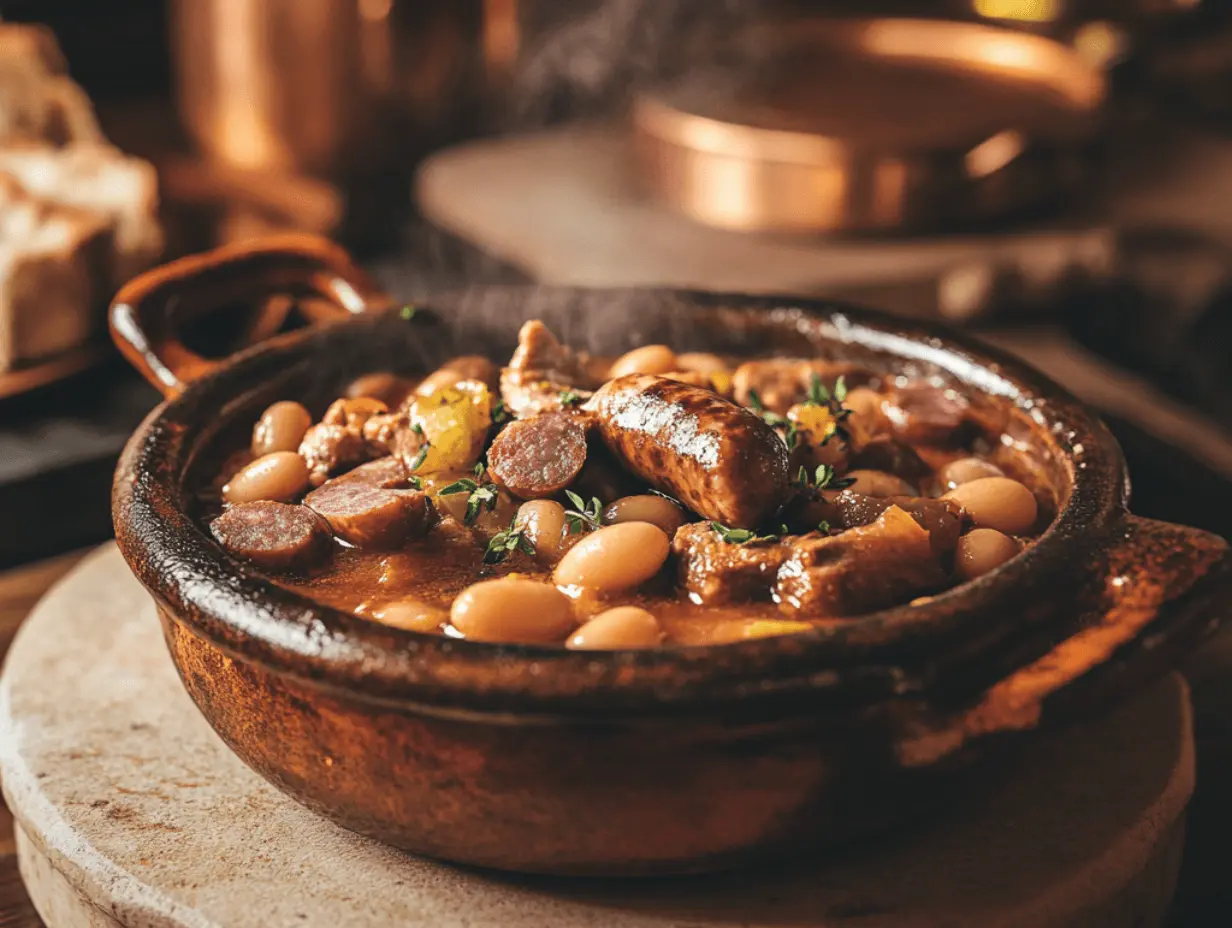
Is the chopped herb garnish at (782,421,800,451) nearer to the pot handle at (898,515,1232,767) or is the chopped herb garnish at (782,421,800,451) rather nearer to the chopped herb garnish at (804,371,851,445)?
the chopped herb garnish at (804,371,851,445)

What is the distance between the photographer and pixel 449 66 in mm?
5262

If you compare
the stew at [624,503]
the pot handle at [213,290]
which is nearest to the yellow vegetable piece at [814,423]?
the stew at [624,503]

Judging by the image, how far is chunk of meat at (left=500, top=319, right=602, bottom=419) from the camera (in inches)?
85.9

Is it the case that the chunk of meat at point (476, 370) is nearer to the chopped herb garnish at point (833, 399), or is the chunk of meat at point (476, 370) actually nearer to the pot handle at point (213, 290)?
the pot handle at point (213, 290)

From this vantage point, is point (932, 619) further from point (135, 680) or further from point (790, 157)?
point (790, 157)

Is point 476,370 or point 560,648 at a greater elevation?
point 560,648

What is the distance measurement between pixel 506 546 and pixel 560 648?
17.1 inches

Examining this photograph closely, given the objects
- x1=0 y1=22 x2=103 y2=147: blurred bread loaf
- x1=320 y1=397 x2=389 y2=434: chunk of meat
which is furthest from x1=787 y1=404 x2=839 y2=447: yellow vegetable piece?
x1=0 y1=22 x2=103 y2=147: blurred bread loaf

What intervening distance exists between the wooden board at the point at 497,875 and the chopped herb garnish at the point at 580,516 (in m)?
0.49

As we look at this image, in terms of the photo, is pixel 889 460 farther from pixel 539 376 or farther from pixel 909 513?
pixel 539 376

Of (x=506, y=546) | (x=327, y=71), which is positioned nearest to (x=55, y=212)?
(x=327, y=71)

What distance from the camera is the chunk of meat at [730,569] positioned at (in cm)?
176

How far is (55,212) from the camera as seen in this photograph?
3559 millimetres

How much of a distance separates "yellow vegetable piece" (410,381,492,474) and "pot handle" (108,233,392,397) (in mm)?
485
